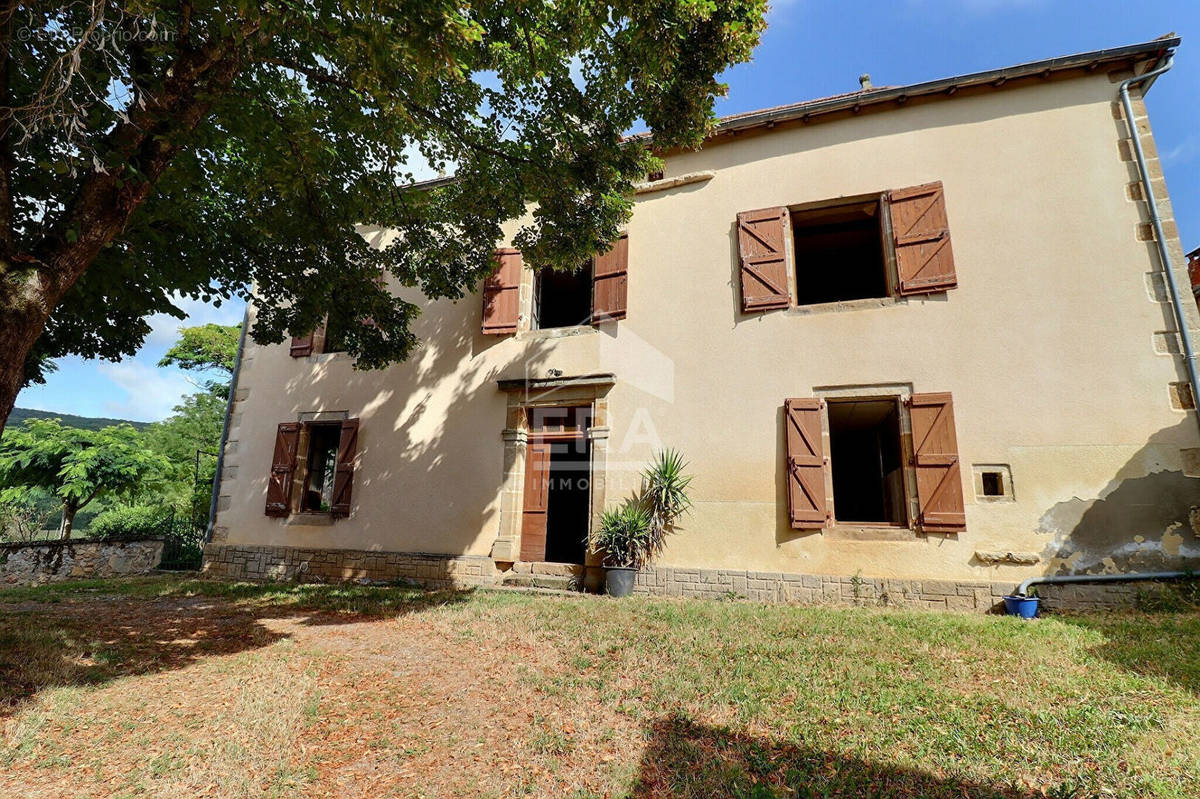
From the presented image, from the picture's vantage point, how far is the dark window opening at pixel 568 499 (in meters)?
8.10

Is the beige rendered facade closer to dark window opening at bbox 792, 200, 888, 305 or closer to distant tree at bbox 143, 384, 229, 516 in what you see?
dark window opening at bbox 792, 200, 888, 305

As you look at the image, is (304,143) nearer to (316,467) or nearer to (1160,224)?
(316,467)

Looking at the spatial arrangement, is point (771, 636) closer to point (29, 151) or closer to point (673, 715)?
point (673, 715)

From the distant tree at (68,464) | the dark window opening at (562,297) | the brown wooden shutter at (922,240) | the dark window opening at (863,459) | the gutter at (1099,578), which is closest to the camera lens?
the gutter at (1099,578)

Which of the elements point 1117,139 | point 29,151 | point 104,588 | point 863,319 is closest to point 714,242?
point 863,319

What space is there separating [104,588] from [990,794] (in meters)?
10.8

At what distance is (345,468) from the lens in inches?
336

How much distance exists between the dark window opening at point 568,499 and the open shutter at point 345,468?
329 centimetres

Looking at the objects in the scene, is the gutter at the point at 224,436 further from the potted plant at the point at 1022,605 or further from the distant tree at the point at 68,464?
the potted plant at the point at 1022,605

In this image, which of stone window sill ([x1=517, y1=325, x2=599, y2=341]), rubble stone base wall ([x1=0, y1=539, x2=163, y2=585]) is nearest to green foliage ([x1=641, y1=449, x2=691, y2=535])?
stone window sill ([x1=517, y1=325, x2=599, y2=341])

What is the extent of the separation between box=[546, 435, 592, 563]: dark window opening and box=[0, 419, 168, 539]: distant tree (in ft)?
32.3

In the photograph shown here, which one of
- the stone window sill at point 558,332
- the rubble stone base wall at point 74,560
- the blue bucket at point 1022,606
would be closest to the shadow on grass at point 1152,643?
the blue bucket at point 1022,606

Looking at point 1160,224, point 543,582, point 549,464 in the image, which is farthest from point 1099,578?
point 549,464

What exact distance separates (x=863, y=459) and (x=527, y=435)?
6952 millimetres
